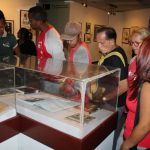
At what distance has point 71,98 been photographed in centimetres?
182

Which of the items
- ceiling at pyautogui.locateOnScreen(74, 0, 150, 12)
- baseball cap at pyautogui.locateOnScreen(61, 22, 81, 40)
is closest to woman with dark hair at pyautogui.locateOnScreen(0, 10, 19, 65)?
baseball cap at pyautogui.locateOnScreen(61, 22, 81, 40)

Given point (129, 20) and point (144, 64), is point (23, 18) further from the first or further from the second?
point (129, 20)

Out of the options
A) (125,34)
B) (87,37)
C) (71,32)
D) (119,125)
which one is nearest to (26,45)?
(71,32)

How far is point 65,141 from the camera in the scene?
4.76ft

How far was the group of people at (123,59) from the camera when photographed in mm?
1241

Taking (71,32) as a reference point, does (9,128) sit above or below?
below

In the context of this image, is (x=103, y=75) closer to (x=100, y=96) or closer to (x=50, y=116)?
(x=100, y=96)

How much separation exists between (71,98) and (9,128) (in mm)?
528

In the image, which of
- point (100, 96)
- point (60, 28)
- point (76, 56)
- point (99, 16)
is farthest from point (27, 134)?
point (99, 16)

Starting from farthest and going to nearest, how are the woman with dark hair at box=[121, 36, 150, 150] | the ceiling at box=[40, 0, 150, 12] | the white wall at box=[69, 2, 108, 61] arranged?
the white wall at box=[69, 2, 108, 61]
the ceiling at box=[40, 0, 150, 12]
the woman with dark hair at box=[121, 36, 150, 150]

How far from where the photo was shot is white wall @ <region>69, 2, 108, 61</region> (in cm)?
818

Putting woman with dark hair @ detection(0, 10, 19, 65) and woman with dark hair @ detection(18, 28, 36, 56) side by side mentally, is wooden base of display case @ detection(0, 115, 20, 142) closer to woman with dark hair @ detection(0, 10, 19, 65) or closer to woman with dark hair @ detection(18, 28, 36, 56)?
woman with dark hair @ detection(0, 10, 19, 65)

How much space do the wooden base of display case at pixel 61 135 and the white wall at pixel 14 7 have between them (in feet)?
14.9

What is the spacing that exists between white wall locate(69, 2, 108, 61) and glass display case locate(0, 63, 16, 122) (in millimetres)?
6497
